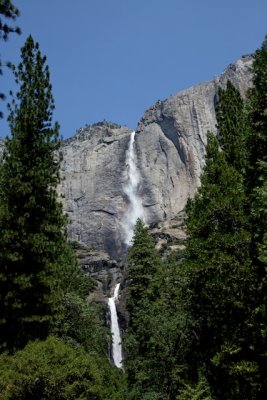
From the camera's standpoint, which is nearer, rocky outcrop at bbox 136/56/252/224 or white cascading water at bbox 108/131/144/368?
white cascading water at bbox 108/131/144/368

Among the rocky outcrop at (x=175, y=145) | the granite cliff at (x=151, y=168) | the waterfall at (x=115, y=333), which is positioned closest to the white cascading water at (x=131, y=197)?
the granite cliff at (x=151, y=168)

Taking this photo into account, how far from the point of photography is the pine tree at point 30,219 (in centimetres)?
1855

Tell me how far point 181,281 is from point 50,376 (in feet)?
25.7

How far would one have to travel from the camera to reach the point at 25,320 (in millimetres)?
18344

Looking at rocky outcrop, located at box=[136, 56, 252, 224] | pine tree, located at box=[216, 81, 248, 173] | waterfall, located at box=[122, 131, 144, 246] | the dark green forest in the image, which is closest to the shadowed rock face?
rocky outcrop, located at box=[136, 56, 252, 224]

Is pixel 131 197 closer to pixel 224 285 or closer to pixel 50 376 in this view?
pixel 224 285

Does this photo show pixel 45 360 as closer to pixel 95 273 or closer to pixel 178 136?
pixel 95 273

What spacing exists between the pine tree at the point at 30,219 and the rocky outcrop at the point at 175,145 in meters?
87.3

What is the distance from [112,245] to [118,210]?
883 centimetres

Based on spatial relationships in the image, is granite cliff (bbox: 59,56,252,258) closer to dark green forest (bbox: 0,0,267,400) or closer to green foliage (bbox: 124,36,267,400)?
green foliage (bbox: 124,36,267,400)

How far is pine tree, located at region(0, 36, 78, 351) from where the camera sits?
18547mm

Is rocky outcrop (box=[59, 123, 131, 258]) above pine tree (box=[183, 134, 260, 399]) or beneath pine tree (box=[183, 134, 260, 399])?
above

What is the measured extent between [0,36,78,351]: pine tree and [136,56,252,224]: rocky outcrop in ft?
286

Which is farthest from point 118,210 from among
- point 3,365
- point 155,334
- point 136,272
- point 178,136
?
point 3,365
